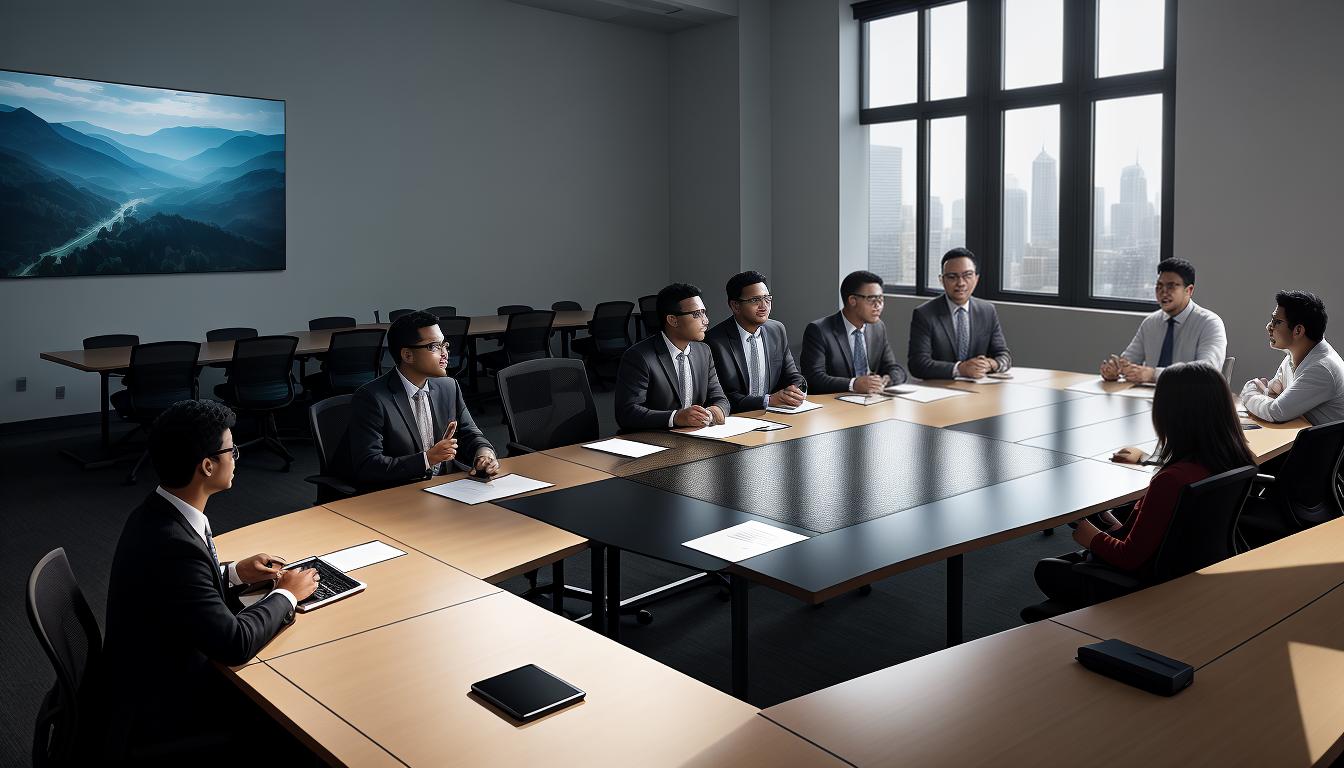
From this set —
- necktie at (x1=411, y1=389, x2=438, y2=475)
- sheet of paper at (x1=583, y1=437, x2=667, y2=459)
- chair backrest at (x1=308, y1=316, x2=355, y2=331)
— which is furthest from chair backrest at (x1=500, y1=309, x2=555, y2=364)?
necktie at (x1=411, y1=389, x2=438, y2=475)

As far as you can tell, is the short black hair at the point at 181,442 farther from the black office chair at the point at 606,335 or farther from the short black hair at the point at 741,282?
the black office chair at the point at 606,335

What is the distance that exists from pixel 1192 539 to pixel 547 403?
2779mm

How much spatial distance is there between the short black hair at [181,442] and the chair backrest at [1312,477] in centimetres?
354

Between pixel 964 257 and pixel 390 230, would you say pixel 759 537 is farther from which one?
pixel 390 230

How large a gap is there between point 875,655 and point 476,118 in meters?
8.06

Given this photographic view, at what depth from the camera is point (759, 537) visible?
2.98 metres

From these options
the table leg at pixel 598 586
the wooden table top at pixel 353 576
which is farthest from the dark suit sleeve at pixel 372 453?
the table leg at pixel 598 586

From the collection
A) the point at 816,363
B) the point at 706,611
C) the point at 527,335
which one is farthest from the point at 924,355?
the point at 527,335

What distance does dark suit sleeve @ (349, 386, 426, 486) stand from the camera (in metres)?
3.77

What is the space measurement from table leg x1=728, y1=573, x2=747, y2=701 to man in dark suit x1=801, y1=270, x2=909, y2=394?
110 inches

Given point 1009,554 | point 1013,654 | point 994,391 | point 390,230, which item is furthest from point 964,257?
point 390,230

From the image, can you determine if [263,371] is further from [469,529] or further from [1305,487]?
[1305,487]

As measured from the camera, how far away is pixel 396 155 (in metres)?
9.92

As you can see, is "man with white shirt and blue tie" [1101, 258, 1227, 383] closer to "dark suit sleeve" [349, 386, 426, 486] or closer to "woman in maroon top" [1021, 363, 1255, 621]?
"woman in maroon top" [1021, 363, 1255, 621]
